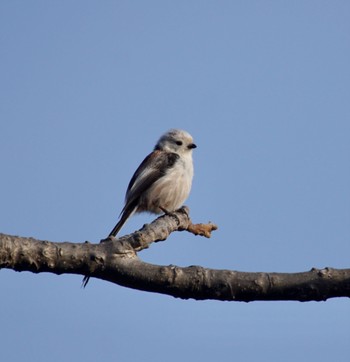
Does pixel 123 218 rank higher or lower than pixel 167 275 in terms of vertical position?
higher

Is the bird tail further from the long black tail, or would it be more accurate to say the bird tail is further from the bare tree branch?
the bare tree branch

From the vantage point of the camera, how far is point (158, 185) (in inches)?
401

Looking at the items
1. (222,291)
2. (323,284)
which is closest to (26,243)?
(222,291)

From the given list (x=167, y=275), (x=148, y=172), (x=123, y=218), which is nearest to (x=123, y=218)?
(x=123, y=218)

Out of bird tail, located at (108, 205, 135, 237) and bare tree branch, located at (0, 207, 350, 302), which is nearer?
bare tree branch, located at (0, 207, 350, 302)

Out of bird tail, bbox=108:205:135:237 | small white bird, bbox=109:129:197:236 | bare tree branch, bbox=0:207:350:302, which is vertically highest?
small white bird, bbox=109:129:197:236

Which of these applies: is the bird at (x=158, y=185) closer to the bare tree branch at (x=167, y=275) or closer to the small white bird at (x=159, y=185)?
the small white bird at (x=159, y=185)

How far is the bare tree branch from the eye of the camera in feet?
10.8

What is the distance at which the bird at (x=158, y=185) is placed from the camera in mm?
10203

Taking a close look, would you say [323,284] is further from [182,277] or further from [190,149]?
[190,149]

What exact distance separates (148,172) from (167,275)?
7245 millimetres

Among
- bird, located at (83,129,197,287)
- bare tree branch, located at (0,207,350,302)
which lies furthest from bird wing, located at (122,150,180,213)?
bare tree branch, located at (0,207,350,302)

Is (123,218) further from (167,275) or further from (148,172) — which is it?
(167,275)

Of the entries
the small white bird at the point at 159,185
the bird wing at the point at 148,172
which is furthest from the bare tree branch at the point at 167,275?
the bird wing at the point at 148,172
